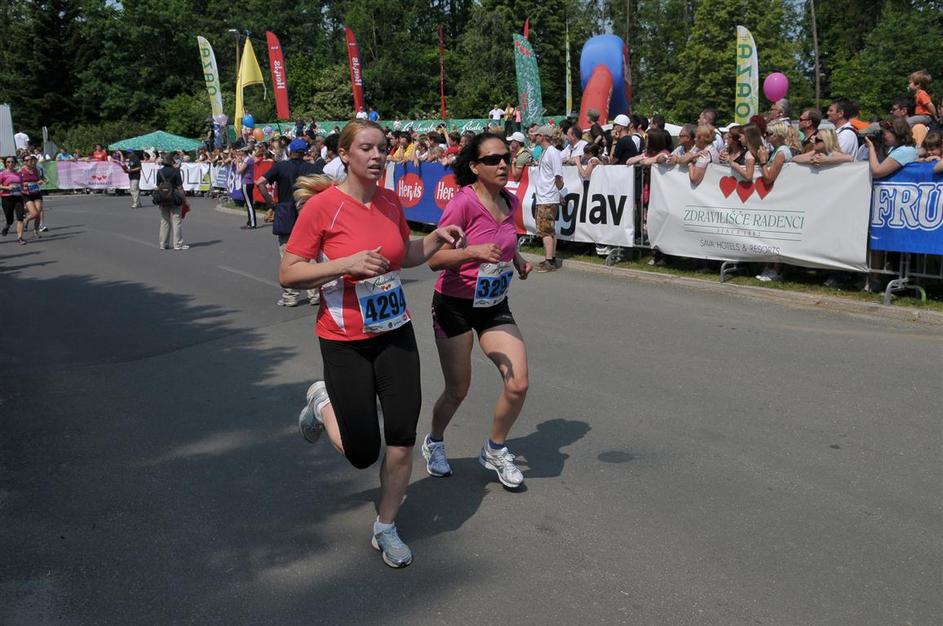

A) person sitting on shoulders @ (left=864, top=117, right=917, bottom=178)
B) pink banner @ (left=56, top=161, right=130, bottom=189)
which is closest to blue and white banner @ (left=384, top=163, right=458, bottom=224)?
person sitting on shoulders @ (left=864, top=117, right=917, bottom=178)

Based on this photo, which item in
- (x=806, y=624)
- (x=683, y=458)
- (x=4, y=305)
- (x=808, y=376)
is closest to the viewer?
(x=806, y=624)

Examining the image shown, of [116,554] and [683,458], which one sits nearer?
[116,554]

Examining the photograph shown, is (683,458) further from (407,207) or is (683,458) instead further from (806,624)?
(407,207)

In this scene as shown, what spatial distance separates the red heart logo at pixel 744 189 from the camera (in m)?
10.3

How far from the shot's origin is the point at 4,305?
37.3 feet

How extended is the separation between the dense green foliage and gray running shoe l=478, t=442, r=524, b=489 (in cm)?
5458

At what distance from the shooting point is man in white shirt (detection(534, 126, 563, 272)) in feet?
40.8

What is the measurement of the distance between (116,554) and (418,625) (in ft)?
5.48

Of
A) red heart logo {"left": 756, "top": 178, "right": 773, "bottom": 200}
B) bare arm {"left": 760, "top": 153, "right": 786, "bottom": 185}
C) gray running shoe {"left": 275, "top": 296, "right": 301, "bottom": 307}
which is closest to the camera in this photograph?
bare arm {"left": 760, "top": 153, "right": 786, "bottom": 185}

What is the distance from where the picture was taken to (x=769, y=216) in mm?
10195

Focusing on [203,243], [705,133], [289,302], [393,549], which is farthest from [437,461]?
[203,243]

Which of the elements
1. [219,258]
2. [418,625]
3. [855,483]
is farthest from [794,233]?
[219,258]

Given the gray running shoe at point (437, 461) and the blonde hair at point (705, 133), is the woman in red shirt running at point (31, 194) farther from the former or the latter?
the gray running shoe at point (437, 461)

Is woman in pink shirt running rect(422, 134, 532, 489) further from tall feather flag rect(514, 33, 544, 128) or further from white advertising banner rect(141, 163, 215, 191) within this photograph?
white advertising banner rect(141, 163, 215, 191)
